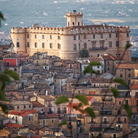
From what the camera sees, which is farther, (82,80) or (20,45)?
(20,45)

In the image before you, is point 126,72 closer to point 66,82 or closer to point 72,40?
point 66,82

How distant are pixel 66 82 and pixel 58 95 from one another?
4.22m

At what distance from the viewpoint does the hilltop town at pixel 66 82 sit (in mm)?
33000

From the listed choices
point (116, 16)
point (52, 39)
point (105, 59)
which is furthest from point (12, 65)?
point (116, 16)

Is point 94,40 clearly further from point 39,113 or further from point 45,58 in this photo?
point 39,113

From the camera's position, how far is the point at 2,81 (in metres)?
7.89

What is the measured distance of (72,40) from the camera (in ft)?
190

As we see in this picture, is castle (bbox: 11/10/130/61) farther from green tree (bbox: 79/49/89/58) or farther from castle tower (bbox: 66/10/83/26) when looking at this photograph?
castle tower (bbox: 66/10/83/26)

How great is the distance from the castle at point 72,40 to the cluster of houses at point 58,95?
5508 millimetres

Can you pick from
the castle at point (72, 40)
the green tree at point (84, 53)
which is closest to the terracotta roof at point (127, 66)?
the green tree at point (84, 53)

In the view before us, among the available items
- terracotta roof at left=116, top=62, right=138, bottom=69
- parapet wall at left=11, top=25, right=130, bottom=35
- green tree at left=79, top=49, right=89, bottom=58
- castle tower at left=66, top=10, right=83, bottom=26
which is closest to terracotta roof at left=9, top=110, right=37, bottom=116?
terracotta roof at left=116, top=62, right=138, bottom=69

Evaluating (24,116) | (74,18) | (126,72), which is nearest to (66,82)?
(126,72)

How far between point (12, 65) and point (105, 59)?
7795mm

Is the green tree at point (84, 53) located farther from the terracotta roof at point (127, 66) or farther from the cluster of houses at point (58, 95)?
the terracotta roof at point (127, 66)
